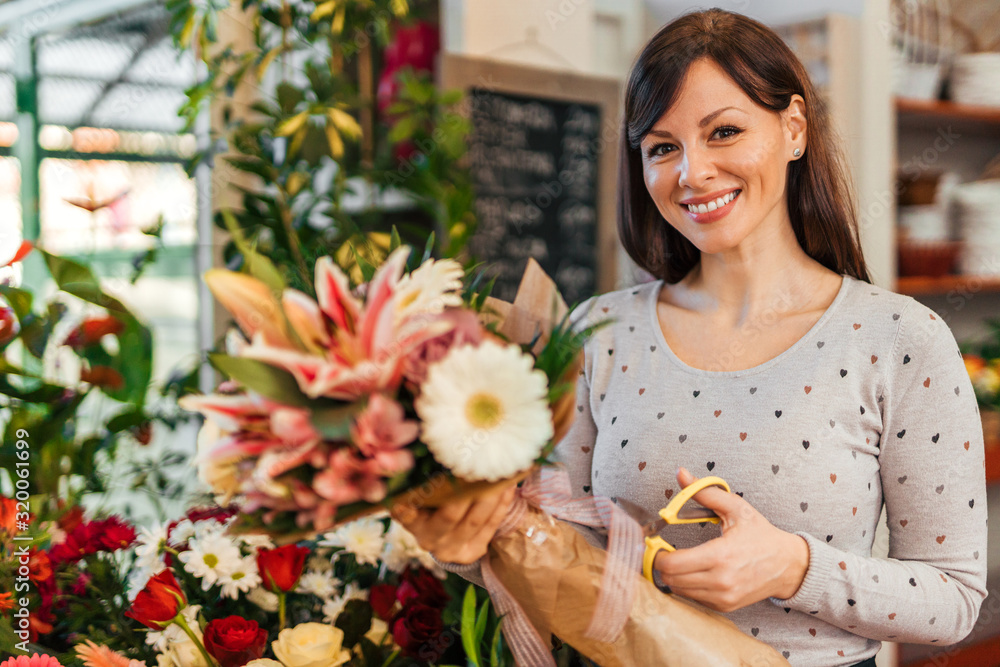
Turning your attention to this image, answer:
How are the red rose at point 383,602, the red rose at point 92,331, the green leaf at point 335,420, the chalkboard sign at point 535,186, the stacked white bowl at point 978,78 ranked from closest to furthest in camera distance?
the green leaf at point 335,420 → the red rose at point 383,602 → the red rose at point 92,331 → the stacked white bowl at point 978,78 → the chalkboard sign at point 535,186

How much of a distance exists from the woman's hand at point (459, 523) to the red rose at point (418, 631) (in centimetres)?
23

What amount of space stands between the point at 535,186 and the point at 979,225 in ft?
4.25

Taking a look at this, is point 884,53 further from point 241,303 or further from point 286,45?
point 241,303

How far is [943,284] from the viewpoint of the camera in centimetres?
225

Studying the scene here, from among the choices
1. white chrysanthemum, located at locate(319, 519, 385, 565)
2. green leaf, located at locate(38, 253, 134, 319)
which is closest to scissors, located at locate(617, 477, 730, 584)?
white chrysanthemum, located at locate(319, 519, 385, 565)

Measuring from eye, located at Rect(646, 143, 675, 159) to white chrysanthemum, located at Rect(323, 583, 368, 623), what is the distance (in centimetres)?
65

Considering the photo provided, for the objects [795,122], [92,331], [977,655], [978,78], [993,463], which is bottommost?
[977,655]

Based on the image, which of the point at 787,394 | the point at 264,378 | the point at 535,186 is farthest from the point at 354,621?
the point at 535,186

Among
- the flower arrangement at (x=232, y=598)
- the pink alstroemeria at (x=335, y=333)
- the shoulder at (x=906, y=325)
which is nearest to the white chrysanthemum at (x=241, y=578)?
the flower arrangement at (x=232, y=598)

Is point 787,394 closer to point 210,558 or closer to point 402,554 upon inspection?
point 402,554

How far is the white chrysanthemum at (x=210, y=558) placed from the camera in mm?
908

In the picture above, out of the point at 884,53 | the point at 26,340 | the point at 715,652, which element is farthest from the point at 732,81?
the point at 884,53

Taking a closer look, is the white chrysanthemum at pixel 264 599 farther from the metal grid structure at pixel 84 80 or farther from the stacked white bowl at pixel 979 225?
the stacked white bowl at pixel 979 225

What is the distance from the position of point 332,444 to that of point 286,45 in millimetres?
1455
